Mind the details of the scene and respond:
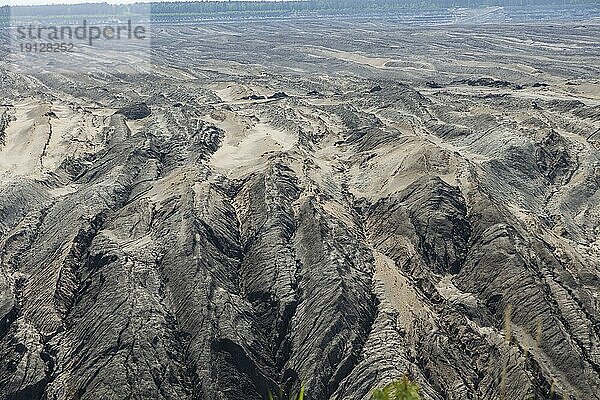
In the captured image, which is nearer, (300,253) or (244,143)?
(300,253)

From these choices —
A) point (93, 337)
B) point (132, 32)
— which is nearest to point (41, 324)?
point (93, 337)

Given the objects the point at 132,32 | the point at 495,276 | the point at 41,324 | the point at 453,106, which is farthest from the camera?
the point at 132,32

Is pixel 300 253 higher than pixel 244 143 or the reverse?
the reverse

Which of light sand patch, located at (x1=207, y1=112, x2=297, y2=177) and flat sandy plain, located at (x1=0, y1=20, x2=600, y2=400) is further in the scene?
light sand patch, located at (x1=207, y1=112, x2=297, y2=177)

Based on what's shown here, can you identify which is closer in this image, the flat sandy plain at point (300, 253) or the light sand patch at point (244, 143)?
the flat sandy plain at point (300, 253)

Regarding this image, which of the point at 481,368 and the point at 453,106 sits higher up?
the point at 453,106

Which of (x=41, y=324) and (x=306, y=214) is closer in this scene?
(x=41, y=324)

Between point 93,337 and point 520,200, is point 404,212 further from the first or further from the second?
point 93,337

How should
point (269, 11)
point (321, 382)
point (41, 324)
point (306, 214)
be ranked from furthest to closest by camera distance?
point (269, 11)
point (306, 214)
point (41, 324)
point (321, 382)
